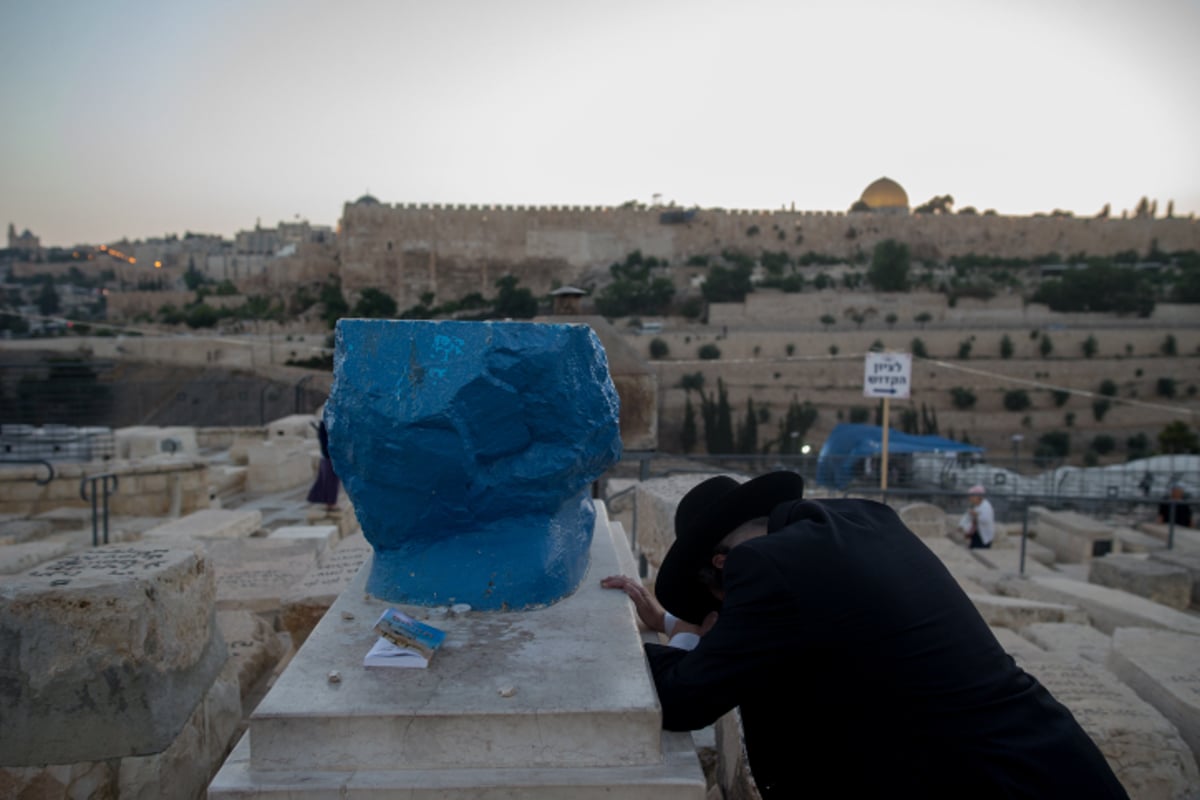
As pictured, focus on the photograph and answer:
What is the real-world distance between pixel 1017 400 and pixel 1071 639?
28753mm

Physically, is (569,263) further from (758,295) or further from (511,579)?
(511,579)

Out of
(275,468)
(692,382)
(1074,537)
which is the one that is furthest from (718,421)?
(1074,537)

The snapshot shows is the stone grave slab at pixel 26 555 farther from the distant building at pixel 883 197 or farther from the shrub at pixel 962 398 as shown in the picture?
the distant building at pixel 883 197

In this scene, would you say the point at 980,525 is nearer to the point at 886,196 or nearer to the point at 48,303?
the point at 886,196

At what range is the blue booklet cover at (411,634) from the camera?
6.27 ft

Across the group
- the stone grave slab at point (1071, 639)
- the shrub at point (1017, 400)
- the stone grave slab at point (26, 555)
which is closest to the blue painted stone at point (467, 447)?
the stone grave slab at point (1071, 639)

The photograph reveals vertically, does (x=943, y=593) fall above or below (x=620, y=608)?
above

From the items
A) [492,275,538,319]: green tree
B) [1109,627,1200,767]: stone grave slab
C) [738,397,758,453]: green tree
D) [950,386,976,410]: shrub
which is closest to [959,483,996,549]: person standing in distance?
[1109,627,1200,767]: stone grave slab

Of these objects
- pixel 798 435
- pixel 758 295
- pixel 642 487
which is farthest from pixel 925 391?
pixel 642 487

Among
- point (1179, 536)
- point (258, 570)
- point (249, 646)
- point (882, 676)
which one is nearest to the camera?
Result: point (882, 676)

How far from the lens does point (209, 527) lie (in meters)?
5.41

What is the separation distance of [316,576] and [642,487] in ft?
5.93

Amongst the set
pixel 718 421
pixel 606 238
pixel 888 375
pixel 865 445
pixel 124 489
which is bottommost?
pixel 718 421

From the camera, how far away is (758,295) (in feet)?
116
